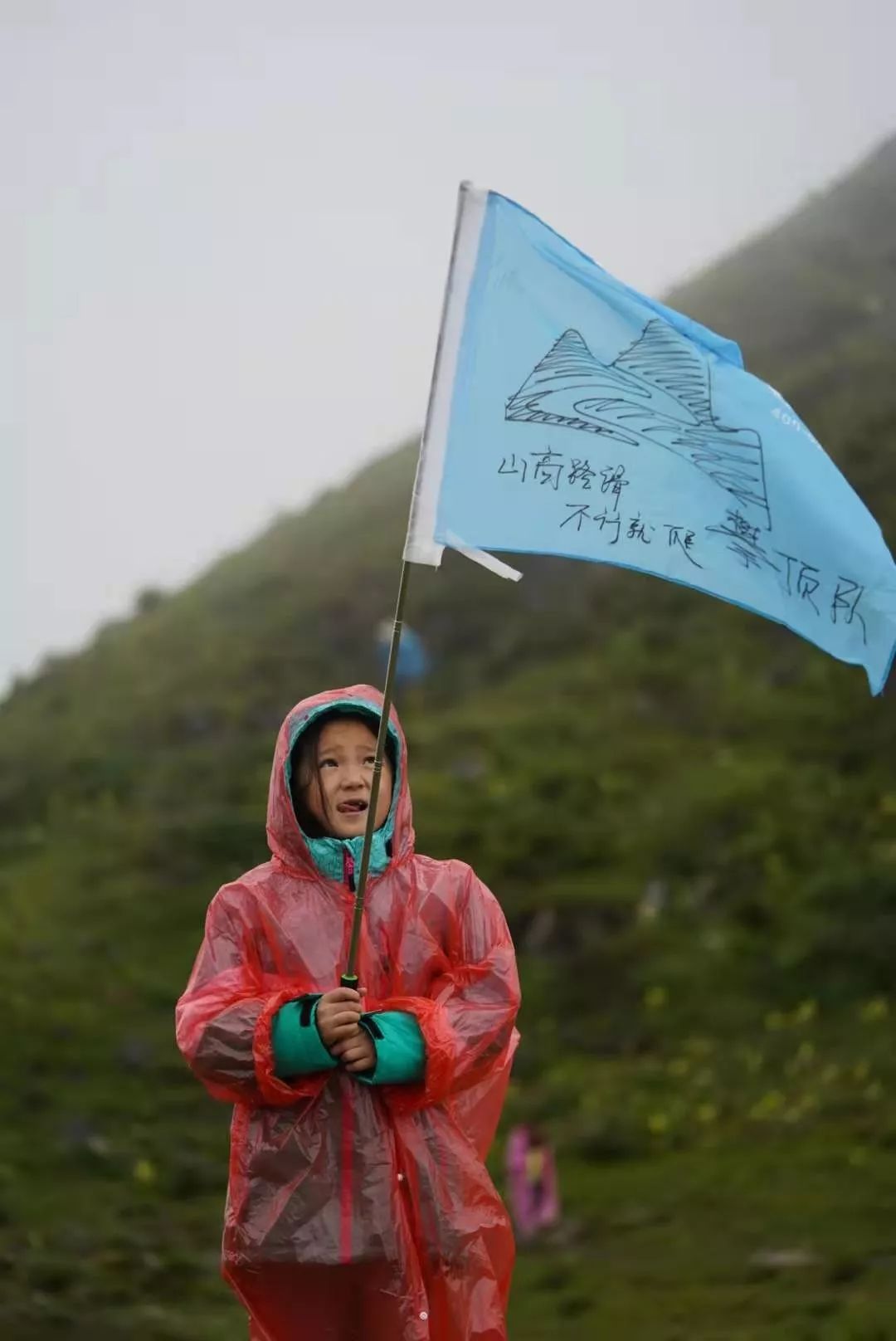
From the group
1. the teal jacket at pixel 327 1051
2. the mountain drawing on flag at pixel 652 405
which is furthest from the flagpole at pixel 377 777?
the mountain drawing on flag at pixel 652 405

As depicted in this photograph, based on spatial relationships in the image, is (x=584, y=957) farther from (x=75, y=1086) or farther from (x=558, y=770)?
(x=75, y=1086)

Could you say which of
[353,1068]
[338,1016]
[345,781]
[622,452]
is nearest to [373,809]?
[345,781]

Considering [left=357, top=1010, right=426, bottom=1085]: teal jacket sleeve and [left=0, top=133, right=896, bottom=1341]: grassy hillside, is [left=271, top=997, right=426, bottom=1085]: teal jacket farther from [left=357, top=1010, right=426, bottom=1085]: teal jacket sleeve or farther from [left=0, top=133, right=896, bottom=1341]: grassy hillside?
[left=0, top=133, right=896, bottom=1341]: grassy hillside

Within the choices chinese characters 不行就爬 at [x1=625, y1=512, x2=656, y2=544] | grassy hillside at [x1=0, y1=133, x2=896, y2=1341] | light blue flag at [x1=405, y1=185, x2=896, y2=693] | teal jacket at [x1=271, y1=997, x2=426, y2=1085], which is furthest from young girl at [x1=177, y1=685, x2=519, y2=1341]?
grassy hillside at [x1=0, y1=133, x2=896, y2=1341]

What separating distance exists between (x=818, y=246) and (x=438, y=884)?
22996 mm

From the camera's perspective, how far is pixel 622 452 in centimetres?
385

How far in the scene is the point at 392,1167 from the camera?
361 cm

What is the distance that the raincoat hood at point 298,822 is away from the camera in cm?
383

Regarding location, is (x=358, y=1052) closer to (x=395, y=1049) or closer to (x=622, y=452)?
(x=395, y=1049)

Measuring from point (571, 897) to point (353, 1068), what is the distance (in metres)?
8.99

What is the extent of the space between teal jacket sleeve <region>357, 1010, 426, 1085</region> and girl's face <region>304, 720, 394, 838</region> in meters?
0.48

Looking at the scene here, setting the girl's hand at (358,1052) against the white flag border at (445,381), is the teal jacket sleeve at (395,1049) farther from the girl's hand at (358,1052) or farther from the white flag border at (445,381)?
the white flag border at (445,381)

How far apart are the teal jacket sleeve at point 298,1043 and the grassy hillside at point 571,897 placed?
368 centimetres

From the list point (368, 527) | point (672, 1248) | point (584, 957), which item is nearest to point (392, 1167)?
point (672, 1248)
